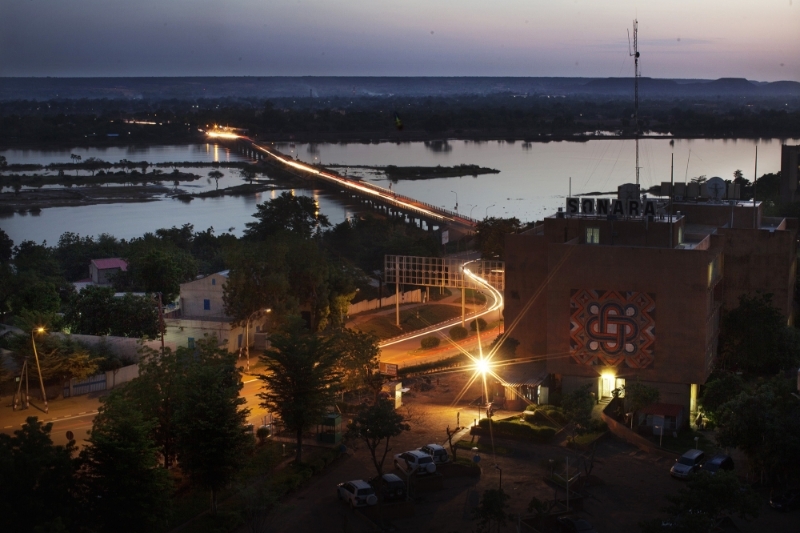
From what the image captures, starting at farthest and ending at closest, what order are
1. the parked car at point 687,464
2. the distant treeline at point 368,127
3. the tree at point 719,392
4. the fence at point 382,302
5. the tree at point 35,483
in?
the distant treeline at point 368,127 → the fence at point 382,302 → the tree at point 719,392 → the parked car at point 687,464 → the tree at point 35,483

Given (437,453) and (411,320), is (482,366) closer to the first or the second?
(437,453)

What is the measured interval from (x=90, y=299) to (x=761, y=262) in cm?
1261

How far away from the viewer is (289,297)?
Answer: 18.2 meters

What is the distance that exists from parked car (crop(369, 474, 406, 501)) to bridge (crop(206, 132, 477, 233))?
25.6m

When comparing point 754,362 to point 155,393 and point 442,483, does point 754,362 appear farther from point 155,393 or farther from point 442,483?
point 155,393

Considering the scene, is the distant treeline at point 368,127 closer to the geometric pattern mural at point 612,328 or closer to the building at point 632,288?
the building at point 632,288

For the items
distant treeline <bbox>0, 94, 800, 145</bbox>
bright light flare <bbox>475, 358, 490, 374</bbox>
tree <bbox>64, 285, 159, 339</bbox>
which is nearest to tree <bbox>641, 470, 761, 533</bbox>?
bright light flare <bbox>475, 358, 490, 374</bbox>

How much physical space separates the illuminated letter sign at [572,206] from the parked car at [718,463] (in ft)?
18.8

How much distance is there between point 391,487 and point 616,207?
23.0 feet

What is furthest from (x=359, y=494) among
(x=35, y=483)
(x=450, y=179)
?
(x=450, y=179)

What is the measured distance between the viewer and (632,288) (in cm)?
1469

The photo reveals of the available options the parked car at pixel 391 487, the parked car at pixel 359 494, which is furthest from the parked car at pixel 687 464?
the parked car at pixel 359 494

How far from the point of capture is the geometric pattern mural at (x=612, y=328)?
579 inches

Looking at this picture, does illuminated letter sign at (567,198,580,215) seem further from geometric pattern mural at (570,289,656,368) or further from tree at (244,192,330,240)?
tree at (244,192,330,240)
